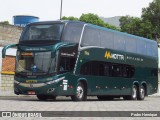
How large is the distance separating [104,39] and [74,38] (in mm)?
3164

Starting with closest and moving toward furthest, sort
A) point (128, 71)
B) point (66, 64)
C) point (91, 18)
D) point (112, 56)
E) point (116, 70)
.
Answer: point (66, 64) → point (112, 56) → point (116, 70) → point (128, 71) → point (91, 18)

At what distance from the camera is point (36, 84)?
2170 cm

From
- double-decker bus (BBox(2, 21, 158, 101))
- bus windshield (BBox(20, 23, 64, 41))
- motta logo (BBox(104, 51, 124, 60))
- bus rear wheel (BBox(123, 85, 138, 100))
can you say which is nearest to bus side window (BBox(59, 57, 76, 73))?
double-decker bus (BBox(2, 21, 158, 101))

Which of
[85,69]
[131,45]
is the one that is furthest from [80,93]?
[131,45]

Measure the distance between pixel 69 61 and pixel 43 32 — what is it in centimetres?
182

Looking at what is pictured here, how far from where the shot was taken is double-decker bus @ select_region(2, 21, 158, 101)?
70.9 feet

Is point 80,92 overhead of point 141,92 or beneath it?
overhead

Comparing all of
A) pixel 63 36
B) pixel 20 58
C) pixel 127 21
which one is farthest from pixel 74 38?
pixel 127 21

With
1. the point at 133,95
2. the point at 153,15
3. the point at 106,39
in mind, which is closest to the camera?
the point at 106,39

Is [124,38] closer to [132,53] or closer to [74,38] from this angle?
[132,53]

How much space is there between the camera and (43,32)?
22266 mm

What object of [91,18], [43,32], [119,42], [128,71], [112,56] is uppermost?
[91,18]

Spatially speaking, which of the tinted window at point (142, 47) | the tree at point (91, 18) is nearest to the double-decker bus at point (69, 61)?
the tinted window at point (142, 47)

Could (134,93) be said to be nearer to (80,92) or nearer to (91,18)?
(80,92)
